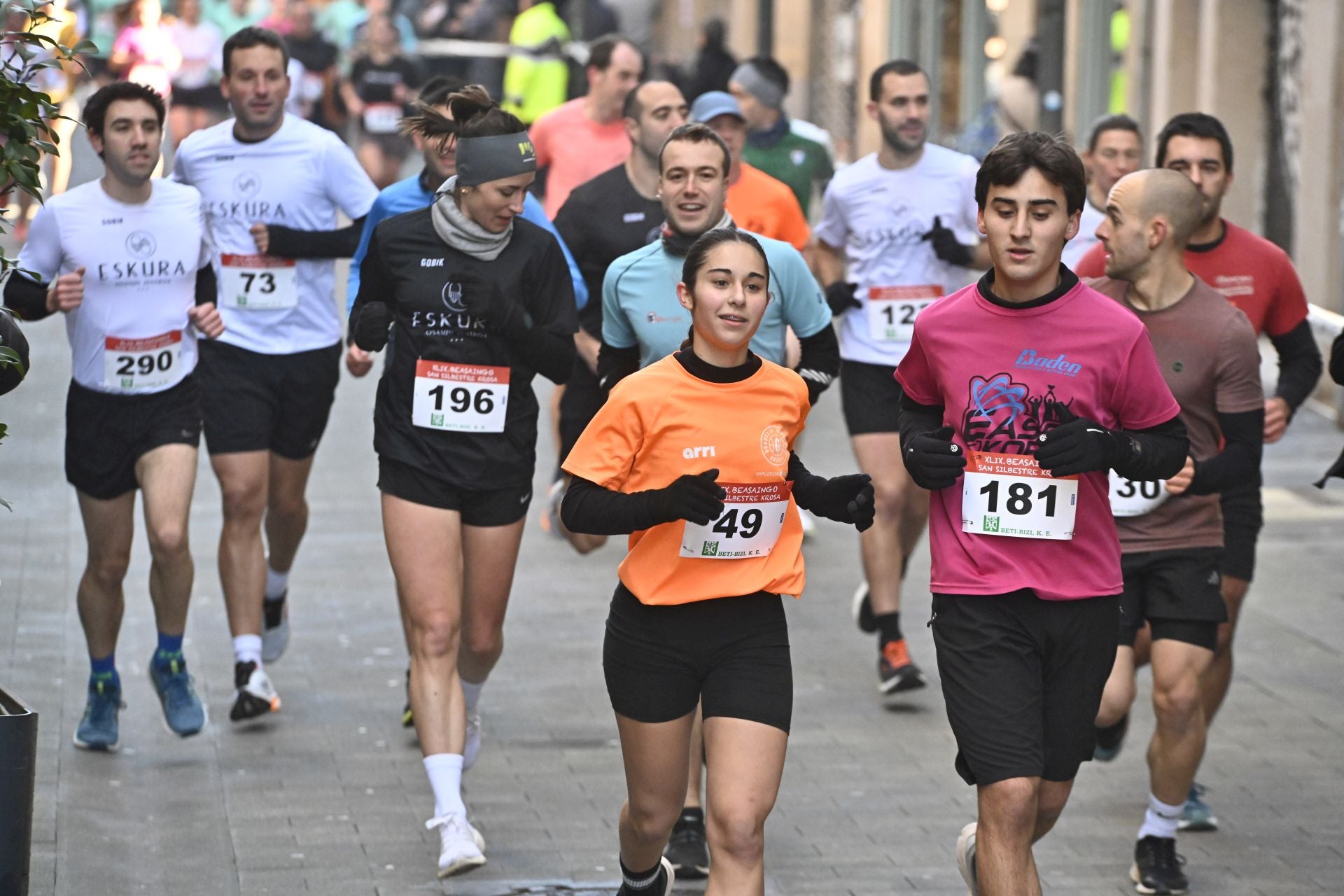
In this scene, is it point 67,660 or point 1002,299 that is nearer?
point 1002,299

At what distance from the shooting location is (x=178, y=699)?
7.55 m

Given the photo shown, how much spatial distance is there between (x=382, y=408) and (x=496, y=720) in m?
1.73

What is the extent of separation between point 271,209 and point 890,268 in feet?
7.68

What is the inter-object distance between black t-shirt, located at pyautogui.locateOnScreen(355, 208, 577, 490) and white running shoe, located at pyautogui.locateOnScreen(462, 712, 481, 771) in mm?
826

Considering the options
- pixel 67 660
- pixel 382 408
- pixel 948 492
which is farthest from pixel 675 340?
pixel 67 660

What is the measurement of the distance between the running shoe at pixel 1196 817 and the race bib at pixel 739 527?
2126 mm

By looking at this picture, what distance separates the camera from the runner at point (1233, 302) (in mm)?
6918

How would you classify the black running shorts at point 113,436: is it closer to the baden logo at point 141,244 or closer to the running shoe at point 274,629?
the baden logo at point 141,244

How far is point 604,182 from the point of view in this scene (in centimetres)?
831

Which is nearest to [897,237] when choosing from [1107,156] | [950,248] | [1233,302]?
[950,248]

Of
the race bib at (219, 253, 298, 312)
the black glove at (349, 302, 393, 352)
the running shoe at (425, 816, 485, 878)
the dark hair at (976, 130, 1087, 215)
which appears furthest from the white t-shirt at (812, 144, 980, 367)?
the dark hair at (976, 130, 1087, 215)

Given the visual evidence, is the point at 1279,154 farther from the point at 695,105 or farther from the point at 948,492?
the point at 948,492

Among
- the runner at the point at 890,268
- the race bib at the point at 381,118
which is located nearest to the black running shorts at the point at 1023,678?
the runner at the point at 890,268

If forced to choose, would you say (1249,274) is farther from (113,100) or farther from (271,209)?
(113,100)
